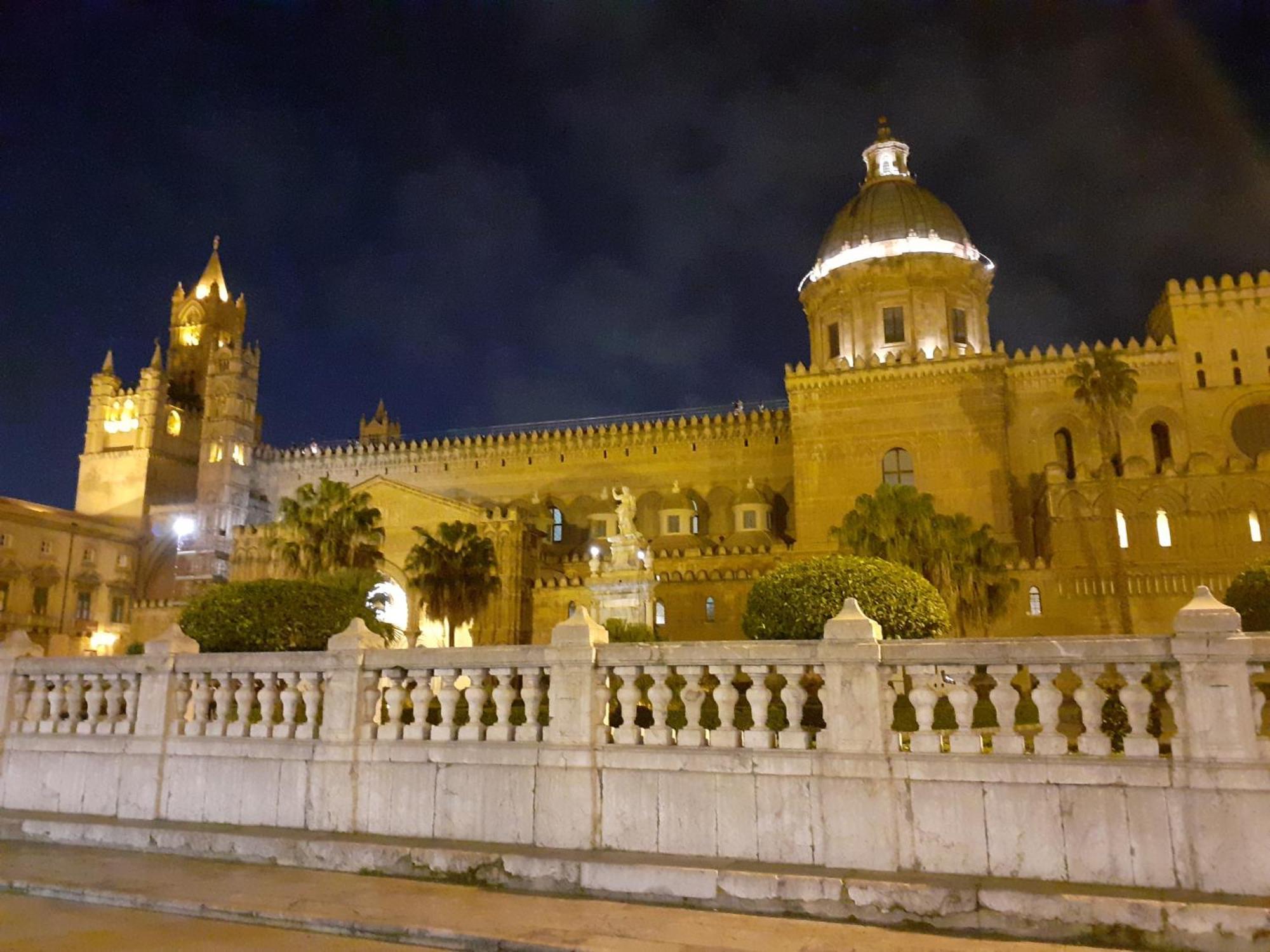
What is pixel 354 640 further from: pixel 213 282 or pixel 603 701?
pixel 213 282

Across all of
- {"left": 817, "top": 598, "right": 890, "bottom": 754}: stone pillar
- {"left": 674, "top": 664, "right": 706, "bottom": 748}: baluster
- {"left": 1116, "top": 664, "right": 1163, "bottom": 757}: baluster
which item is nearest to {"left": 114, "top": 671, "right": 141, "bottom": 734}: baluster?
{"left": 674, "top": 664, "right": 706, "bottom": 748}: baluster

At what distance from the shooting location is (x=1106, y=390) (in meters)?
34.9

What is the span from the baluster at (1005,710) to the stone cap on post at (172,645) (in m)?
7.59

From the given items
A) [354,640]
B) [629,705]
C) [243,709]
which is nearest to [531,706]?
[629,705]

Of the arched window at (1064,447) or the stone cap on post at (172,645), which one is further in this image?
the arched window at (1064,447)

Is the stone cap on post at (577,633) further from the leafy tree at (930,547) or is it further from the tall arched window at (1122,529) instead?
the tall arched window at (1122,529)

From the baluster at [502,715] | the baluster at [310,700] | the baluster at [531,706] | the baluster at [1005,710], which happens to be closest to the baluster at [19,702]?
the baluster at [310,700]

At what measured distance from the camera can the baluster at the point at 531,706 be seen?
770 cm

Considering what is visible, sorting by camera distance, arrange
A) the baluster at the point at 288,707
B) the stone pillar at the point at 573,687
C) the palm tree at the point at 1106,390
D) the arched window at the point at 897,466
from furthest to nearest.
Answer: the arched window at the point at 897,466 → the palm tree at the point at 1106,390 → the baluster at the point at 288,707 → the stone pillar at the point at 573,687

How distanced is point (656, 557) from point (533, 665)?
3338 cm

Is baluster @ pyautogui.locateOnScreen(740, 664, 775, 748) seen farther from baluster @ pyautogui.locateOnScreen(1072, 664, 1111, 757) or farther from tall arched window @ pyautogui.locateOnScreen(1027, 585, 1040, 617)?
tall arched window @ pyautogui.locateOnScreen(1027, 585, 1040, 617)

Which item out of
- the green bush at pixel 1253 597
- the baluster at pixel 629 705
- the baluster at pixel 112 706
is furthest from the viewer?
the green bush at pixel 1253 597

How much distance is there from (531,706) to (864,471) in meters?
33.3

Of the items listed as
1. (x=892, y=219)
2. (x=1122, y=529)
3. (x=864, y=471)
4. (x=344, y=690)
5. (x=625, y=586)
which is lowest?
(x=344, y=690)
